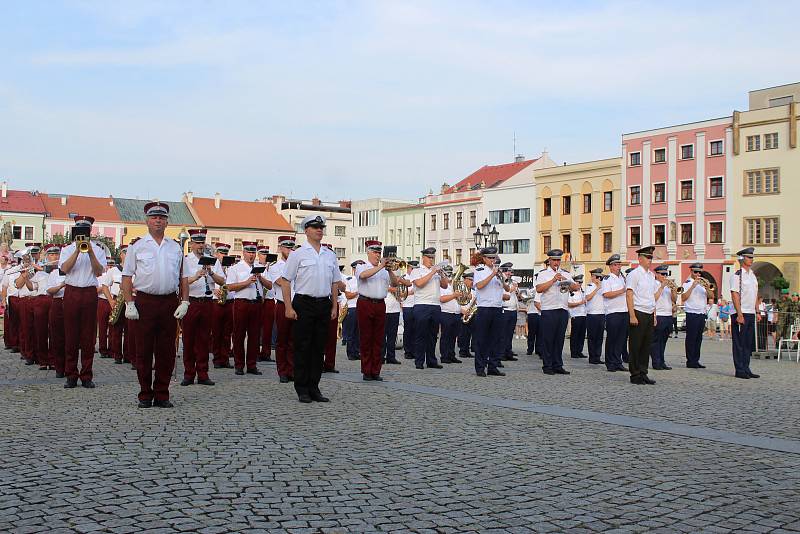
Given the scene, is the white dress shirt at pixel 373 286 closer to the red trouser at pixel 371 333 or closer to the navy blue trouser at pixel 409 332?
the red trouser at pixel 371 333

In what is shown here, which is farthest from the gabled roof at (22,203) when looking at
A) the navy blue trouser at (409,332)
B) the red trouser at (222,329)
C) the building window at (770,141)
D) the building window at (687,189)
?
the red trouser at (222,329)

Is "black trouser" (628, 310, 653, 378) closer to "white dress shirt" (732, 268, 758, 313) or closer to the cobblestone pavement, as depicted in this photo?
the cobblestone pavement

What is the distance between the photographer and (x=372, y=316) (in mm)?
13383

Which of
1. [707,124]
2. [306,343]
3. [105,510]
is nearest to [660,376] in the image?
[306,343]

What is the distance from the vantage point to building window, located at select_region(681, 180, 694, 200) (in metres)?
59.5

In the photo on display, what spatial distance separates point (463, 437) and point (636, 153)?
58452mm

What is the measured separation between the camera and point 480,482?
622cm

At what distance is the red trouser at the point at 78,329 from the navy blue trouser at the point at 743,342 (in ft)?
36.4

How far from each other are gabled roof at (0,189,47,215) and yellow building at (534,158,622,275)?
58200 mm

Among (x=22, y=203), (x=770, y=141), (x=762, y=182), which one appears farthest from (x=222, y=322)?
(x=22, y=203)

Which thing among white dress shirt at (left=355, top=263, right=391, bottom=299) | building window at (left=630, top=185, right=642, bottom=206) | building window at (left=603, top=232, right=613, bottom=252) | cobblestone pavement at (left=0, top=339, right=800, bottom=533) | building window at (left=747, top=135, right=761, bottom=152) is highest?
building window at (left=747, top=135, right=761, bottom=152)

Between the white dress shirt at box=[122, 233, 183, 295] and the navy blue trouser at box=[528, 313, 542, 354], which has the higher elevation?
the white dress shirt at box=[122, 233, 183, 295]

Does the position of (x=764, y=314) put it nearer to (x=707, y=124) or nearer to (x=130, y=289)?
(x=130, y=289)

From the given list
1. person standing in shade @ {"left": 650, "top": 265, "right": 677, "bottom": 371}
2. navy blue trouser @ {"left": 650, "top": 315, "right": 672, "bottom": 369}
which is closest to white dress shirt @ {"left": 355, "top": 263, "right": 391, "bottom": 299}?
person standing in shade @ {"left": 650, "top": 265, "right": 677, "bottom": 371}
